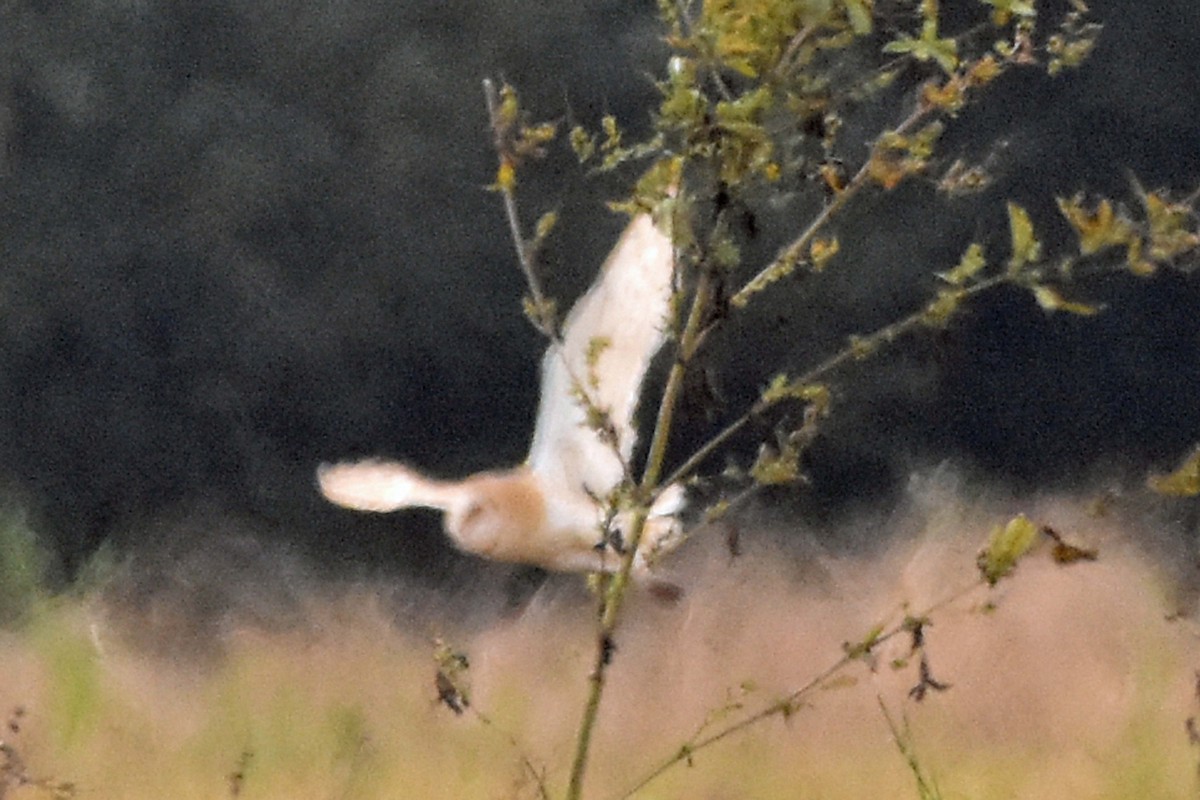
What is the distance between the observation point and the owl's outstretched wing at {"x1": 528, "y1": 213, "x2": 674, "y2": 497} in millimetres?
1111

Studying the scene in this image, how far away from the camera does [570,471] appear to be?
1.15 m

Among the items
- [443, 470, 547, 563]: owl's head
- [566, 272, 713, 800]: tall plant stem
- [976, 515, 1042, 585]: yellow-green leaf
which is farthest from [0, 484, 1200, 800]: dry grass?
[976, 515, 1042, 585]: yellow-green leaf

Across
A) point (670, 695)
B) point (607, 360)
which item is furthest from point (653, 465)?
point (670, 695)

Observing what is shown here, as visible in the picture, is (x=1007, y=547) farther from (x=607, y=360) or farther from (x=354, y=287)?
(x=354, y=287)

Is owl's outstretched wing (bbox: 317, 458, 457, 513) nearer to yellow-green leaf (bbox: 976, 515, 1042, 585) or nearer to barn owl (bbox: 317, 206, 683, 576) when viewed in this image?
barn owl (bbox: 317, 206, 683, 576)

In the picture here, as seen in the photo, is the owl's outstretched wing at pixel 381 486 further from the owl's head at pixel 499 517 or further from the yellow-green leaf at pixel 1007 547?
the yellow-green leaf at pixel 1007 547

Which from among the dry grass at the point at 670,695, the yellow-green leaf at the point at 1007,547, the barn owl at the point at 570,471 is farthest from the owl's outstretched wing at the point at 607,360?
the yellow-green leaf at the point at 1007,547

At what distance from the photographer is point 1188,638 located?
1217 mm

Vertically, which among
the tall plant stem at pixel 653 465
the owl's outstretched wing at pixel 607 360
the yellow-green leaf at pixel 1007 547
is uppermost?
the owl's outstretched wing at pixel 607 360

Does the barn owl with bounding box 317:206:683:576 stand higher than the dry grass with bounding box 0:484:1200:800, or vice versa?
the barn owl with bounding box 317:206:683:576

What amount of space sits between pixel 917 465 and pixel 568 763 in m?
0.38

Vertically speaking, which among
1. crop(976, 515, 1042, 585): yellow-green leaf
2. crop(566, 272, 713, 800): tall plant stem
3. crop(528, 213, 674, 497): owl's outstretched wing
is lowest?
crop(976, 515, 1042, 585): yellow-green leaf

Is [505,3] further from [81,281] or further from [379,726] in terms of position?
[379,726]

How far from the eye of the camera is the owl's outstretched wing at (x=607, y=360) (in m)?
1.11
